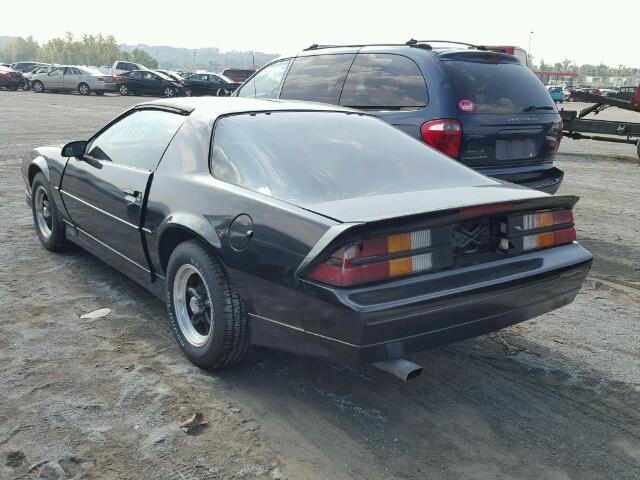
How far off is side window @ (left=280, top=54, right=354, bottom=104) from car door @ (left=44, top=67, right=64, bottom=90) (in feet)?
105

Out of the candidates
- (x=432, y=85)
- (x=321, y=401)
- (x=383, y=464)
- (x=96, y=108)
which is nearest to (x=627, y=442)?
(x=383, y=464)

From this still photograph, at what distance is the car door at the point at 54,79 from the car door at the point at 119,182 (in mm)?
33157

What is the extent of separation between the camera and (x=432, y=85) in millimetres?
5348

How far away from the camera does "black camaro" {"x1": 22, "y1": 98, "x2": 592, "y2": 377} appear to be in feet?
8.80

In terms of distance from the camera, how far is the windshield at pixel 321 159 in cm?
319

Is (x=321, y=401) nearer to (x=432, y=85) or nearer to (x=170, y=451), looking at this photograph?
(x=170, y=451)

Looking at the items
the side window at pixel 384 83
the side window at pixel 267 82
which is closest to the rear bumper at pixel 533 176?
the side window at pixel 384 83

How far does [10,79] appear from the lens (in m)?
36.6

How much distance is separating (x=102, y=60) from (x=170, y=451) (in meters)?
188

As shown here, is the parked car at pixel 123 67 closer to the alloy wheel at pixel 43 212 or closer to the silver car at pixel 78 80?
the silver car at pixel 78 80

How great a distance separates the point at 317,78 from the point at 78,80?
1244 inches

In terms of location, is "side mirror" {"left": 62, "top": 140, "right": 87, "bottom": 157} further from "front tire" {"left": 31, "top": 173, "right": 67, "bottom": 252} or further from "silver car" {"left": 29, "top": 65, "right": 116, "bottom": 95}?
"silver car" {"left": 29, "top": 65, "right": 116, "bottom": 95}

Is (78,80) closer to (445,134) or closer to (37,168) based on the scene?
(37,168)

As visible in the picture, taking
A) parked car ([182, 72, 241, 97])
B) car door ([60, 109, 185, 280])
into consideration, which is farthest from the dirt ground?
parked car ([182, 72, 241, 97])
